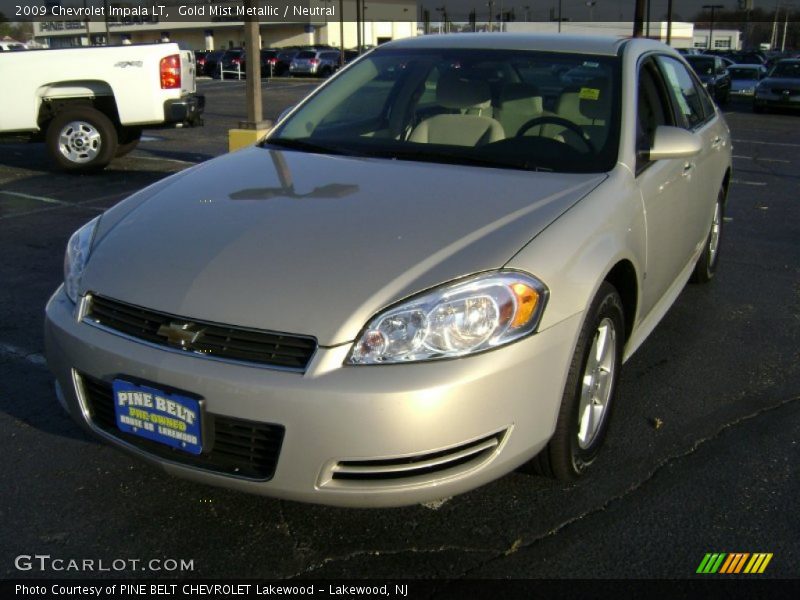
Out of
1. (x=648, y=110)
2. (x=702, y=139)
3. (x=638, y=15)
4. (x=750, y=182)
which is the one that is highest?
(x=638, y=15)

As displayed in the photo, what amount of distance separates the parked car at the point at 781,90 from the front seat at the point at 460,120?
1961 cm

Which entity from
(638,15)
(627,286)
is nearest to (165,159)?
(627,286)

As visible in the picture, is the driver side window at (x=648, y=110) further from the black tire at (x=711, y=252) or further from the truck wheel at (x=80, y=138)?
the truck wheel at (x=80, y=138)

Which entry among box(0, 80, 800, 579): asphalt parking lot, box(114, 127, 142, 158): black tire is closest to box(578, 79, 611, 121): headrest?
box(0, 80, 800, 579): asphalt parking lot

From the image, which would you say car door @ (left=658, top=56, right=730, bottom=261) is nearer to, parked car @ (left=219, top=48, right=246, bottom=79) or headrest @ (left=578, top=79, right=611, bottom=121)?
headrest @ (left=578, top=79, right=611, bottom=121)

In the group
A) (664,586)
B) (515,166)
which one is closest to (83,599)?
(664,586)

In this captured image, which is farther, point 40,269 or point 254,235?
point 40,269

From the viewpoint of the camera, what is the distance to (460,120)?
394 cm

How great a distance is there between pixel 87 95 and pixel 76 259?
7.73m

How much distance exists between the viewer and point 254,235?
9.46 feet

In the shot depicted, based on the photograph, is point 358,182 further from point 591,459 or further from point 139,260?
point 591,459

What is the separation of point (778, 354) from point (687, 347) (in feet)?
1.51

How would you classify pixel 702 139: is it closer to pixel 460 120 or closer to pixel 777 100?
pixel 460 120

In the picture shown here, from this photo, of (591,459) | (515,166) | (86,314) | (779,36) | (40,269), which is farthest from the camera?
(779,36)
